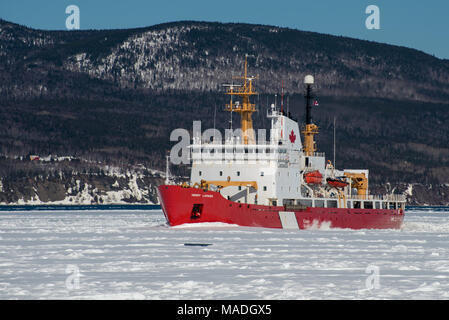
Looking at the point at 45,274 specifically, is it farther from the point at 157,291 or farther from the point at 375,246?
the point at 375,246

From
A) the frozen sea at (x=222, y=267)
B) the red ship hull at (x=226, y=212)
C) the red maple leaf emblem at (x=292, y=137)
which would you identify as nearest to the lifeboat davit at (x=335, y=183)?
the red ship hull at (x=226, y=212)

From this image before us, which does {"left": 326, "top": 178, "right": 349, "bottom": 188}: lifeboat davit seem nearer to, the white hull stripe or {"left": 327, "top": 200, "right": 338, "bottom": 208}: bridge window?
{"left": 327, "top": 200, "right": 338, "bottom": 208}: bridge window

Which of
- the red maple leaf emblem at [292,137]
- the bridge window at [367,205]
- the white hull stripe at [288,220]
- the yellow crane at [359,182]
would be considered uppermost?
the red maple leaf emblem at [292,137]

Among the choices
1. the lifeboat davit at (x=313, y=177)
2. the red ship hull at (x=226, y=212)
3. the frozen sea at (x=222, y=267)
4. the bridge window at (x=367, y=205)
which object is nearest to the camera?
the frozen sea at (x=222, y=267)

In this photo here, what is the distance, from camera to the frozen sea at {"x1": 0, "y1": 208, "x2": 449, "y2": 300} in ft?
102

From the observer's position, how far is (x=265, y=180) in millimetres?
69750

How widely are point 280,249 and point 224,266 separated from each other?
1028cm

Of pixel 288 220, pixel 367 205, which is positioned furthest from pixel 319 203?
pixel 288 220

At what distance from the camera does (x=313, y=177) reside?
76500 millimetres

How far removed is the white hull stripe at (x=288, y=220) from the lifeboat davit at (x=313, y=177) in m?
6.80

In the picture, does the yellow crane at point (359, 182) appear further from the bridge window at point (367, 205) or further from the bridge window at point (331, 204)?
the bridge window at point (331, 204)

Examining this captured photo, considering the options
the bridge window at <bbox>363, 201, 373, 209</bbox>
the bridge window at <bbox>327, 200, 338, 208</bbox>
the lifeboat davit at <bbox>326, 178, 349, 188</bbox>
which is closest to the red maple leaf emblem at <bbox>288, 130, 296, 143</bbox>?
the lifeboat davit at <bbox>326, 178, 349, 188</bbox>

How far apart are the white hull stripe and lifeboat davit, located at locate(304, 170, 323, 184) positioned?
22.3 feet

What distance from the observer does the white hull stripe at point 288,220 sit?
228 feet
